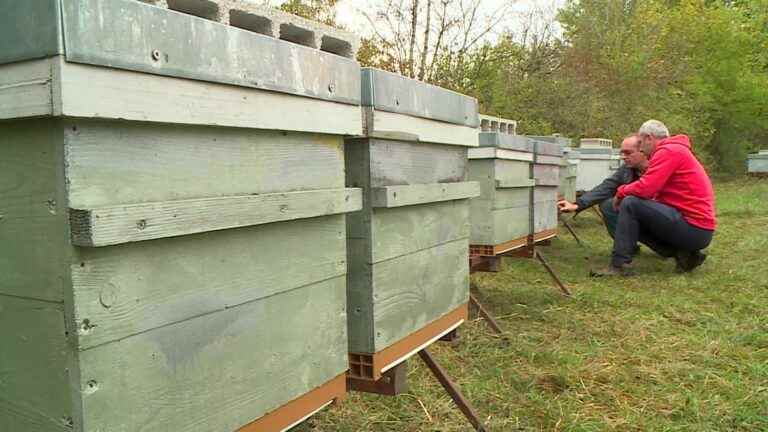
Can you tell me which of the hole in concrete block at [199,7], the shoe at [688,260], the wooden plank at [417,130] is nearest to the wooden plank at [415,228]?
the wooden plank at [417,130]

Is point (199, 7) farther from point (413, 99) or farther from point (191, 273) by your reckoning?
point (413, 99)

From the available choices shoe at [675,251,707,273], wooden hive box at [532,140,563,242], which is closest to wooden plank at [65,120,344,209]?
wooden hive box at [532,140,563,242]

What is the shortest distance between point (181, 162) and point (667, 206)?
17.9 ft

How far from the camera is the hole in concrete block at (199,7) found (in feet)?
4.36

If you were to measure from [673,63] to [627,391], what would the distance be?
1590 cm

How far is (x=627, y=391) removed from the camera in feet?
10.3

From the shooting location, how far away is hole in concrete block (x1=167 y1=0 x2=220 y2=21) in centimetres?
133

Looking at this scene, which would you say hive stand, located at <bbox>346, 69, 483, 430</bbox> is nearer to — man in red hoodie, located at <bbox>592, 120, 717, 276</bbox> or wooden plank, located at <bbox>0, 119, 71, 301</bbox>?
wooden plank, located at <bbox>0, 119, 71, 301</bbox>

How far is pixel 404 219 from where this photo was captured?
2025 mm

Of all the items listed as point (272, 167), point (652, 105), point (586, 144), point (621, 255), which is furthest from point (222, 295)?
point (652, 105)

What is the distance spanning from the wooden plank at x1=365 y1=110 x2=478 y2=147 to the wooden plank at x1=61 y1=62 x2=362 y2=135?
25 cm

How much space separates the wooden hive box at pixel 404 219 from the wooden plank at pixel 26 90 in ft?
3.17

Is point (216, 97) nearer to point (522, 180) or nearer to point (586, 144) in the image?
point (522, 180)

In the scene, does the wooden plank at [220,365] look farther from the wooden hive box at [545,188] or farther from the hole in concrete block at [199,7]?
the wooden hive box at [545,188]
